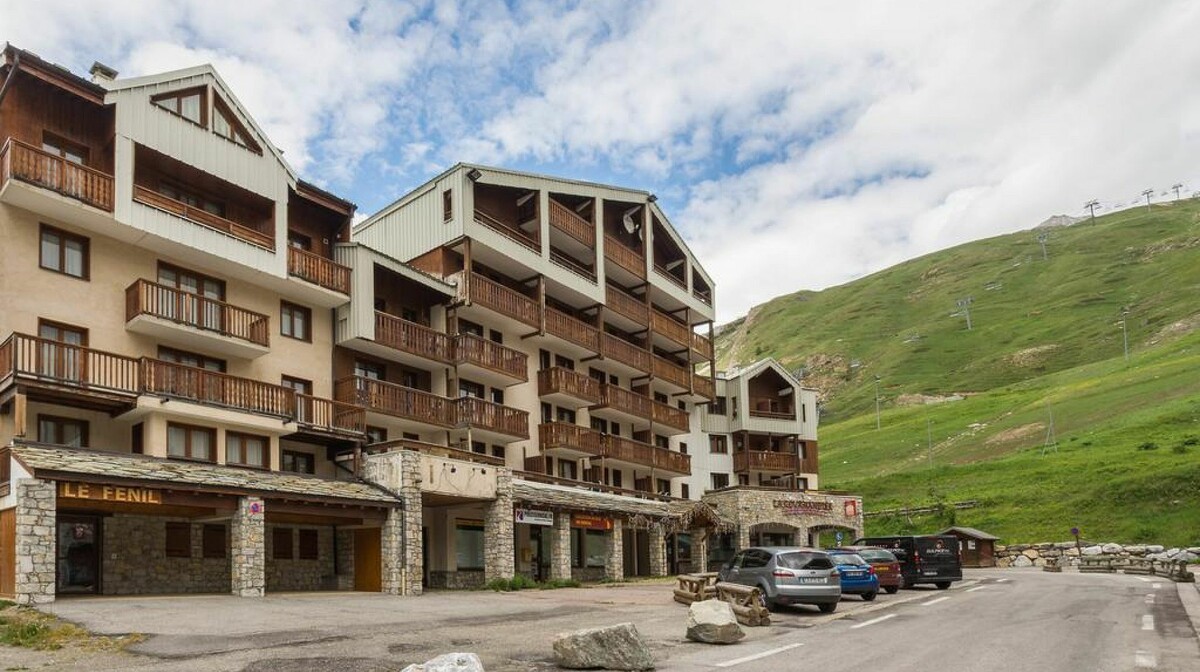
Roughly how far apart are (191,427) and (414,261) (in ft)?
45.6

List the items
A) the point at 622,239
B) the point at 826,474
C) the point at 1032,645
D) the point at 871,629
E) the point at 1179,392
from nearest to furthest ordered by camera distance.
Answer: the point at 1032,645 < the point at 871,629 < the point at 622,239 < the point at 1179,392 < the point at 826,474

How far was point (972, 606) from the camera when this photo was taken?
25172mm

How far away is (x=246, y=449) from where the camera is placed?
2927 cm

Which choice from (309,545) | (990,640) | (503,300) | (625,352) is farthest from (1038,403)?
(990,640)

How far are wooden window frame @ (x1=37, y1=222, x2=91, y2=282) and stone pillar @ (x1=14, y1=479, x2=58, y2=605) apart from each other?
6.97m

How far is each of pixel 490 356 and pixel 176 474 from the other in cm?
1605

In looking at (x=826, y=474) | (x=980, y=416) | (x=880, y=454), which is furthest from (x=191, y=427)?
(x=980, y=416)

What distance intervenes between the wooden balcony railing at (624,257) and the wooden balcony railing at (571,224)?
148cm

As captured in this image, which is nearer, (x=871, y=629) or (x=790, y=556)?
(x=871, y=629)

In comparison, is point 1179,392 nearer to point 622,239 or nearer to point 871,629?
point 622,239

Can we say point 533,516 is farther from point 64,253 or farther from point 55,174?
point 55,174

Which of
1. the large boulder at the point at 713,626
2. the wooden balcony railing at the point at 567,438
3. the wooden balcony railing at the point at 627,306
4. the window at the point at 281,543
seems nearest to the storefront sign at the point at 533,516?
the wooden balcony railing at the point at 567,438

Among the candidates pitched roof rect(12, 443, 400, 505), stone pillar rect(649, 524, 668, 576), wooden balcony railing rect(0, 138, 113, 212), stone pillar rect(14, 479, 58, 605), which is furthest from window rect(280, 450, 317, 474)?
stone pillar rect(649, 524, 668, 576)

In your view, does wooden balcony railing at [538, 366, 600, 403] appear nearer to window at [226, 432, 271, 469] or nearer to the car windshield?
window at [226, 432, 271, 469]
